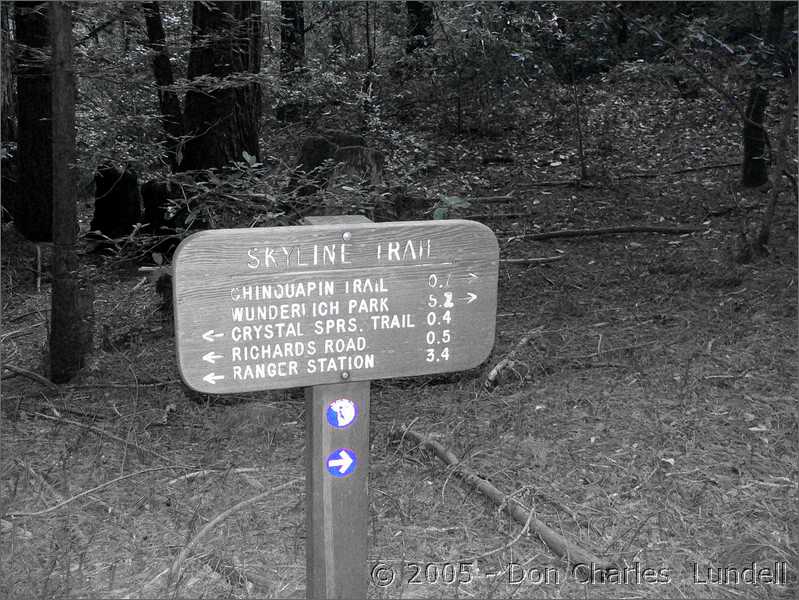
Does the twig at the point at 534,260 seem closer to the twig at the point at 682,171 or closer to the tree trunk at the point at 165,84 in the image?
the twig at the point at 682,171

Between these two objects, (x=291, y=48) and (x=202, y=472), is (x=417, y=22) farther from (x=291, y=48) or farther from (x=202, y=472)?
(x=202, y=472)

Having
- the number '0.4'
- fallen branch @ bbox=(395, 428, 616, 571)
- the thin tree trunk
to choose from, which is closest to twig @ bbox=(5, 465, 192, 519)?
fallen branch @ bbox=(395, 428, 616, 571)

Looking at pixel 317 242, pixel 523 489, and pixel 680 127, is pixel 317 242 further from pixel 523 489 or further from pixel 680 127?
pixel 680 127

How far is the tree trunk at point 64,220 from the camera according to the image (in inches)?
226

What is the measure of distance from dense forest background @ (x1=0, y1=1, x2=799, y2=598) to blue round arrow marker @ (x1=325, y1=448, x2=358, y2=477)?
1094 millimetres

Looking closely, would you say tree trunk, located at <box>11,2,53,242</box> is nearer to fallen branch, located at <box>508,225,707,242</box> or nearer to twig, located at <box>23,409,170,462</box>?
twig, located at <box>23,409,170,462</box>

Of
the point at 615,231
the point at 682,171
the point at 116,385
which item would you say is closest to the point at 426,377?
the point at 116,385

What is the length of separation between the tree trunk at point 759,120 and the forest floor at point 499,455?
148 centimetres

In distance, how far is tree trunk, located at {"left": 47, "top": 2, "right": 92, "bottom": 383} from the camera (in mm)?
5746

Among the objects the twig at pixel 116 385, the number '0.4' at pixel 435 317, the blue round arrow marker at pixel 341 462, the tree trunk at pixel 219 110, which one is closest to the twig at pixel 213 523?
the blue round arrow marker at pixel 341 462

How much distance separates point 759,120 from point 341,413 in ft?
28.4

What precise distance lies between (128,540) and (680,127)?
11.9 meters

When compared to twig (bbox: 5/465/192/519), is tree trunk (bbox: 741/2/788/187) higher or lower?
higher

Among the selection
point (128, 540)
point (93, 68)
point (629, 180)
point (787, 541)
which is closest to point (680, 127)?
point (629, 180)
